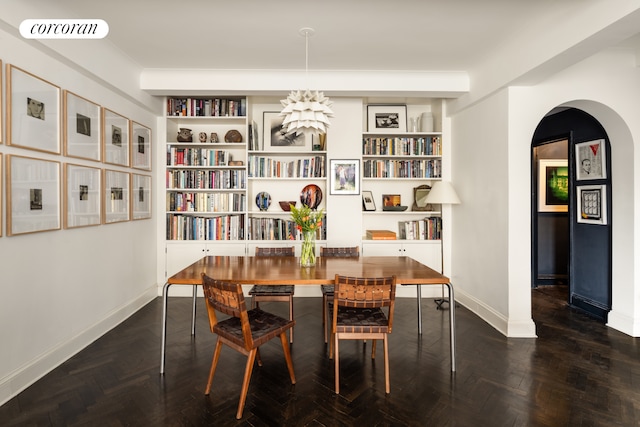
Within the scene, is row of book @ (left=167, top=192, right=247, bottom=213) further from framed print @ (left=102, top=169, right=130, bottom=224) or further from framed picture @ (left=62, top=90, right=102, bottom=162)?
framed picture @ (left=62, top=90, right=102, bottom=162)

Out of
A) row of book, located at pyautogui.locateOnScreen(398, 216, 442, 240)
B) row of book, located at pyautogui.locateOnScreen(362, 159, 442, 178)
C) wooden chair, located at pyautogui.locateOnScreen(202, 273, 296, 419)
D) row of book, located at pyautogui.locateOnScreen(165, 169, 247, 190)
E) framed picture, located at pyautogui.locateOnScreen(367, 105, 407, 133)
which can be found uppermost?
framed picture, located at pyautogui.locateOnScreen(367, 105, 407, 133)

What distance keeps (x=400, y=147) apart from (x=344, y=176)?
886 mm

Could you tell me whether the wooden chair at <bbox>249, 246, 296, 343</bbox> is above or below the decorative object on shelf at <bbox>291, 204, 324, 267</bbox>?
below

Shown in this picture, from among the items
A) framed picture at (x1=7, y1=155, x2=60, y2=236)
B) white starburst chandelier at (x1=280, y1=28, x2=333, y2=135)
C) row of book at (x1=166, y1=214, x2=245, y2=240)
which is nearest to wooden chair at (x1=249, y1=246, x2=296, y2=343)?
row of book at (x1=166, y1=214, x2=245, y2=240)

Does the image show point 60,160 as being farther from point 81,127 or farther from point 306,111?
point 306,111

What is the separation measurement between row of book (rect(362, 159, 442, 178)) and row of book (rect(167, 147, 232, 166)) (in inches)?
77.8

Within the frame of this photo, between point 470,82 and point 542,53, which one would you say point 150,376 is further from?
point 470,82

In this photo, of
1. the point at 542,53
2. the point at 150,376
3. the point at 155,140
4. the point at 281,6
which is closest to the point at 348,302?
the point at 150,376

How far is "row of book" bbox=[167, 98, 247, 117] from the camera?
4.35 metres

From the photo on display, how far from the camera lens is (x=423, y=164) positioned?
4500 mm

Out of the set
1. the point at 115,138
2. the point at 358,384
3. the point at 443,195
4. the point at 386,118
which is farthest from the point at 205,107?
the point at 358,384

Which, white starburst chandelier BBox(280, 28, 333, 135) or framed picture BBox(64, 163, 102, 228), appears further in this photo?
framed picture BBox(64, 163, 102, 228)

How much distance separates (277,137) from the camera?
4.62 metres

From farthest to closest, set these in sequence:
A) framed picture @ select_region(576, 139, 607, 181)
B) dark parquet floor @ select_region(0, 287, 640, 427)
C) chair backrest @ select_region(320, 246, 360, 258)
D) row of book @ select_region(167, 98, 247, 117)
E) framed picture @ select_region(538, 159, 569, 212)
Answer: framed picture @ select_region(538, 159, 569, 212) → row of book @ select_region(167, 98, 247, 117) → framed picture @ select_region(576, 139, 607, 181) → chair backrest @ select_region(320, 246, 360, 258) → dark parquet floor @ select_region(0, 287, 640, 427)
